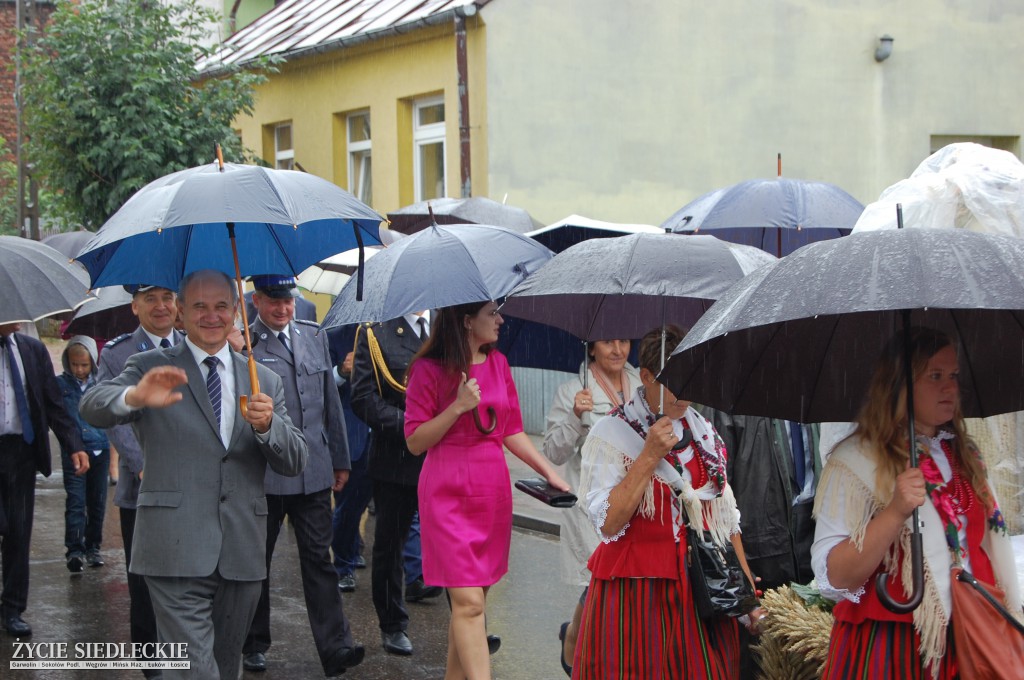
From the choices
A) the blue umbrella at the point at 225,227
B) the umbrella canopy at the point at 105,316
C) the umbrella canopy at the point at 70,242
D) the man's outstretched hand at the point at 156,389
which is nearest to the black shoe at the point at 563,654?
the blue umbrella at the point at 225,227

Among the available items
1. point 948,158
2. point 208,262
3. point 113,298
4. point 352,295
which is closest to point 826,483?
point 948,158

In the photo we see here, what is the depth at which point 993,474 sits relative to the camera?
474cm

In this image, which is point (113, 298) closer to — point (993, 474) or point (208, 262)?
point (208, 262)

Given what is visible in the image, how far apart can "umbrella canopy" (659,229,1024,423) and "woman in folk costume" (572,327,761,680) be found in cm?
59

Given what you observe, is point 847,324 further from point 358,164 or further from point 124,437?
point 358,164

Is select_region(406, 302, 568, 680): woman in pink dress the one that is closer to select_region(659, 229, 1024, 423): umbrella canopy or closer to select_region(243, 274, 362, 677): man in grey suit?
select_region(243, 274, 362, 677): man in grey suit

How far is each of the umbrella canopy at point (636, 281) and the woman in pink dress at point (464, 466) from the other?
30 centimetres

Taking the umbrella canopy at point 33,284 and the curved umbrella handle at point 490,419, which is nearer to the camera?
the curved umbrella handle at point 490,419

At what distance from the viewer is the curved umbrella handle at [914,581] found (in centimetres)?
330

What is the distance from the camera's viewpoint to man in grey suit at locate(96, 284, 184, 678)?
6.43m

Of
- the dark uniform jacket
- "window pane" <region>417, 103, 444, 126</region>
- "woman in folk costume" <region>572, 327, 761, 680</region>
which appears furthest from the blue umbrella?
"window pane" <region>417, 103, 444, 126</region>

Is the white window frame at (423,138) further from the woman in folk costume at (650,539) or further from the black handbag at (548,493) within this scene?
the woman in folk costume at (650,539)

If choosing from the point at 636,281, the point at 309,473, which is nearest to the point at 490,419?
the point at 636,281

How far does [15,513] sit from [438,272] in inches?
131
